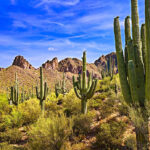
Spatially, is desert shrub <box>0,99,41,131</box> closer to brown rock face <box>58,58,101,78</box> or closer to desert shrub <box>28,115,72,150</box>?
desert shrub <box>28,115,72,150</box>

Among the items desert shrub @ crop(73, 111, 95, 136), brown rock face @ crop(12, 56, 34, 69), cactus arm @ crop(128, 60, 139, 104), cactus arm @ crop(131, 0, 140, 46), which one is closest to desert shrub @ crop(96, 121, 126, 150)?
desert shrub @ crop(73, 111, 95, 136)

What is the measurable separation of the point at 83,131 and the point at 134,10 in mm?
7290

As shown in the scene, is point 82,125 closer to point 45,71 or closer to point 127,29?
point 127,29

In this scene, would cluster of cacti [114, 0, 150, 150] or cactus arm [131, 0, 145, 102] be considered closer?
cluster of cacti [114, 0, 150, 150]

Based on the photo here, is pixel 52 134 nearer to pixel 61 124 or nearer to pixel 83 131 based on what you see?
pixel 61 124

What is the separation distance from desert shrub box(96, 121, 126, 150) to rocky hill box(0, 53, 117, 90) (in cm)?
1552

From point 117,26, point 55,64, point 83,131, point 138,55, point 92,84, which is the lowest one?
point 83,131

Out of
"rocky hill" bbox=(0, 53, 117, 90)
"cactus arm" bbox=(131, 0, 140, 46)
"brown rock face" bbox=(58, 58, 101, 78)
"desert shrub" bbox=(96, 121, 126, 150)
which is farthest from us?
"brown rock face" bbox=(58, 58, 101, 78)

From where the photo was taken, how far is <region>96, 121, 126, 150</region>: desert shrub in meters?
7.52

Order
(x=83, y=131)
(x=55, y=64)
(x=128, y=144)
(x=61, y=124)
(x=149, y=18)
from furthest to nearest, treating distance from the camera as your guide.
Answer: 1. (x=55, y=64)
2. (x=83, y=131)
3. (x=61, y=124)
4. (x=128, y=144)
5. (x=149, y=18)

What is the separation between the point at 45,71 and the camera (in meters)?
96.0

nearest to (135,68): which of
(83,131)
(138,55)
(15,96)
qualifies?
(138,55)

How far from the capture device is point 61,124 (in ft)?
26.5

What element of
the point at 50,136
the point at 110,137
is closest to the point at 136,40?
the point at 110,137
